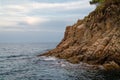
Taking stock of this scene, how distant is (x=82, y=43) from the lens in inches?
2648

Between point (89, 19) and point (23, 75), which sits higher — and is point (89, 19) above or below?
above

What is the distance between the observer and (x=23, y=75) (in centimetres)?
4762

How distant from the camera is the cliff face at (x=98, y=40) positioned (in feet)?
179

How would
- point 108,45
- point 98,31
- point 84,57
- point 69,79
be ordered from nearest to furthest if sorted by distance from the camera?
point 69,79 → point 108,45 → point 84,57 → point 98,31

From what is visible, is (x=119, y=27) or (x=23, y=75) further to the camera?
(x=119, y=27)

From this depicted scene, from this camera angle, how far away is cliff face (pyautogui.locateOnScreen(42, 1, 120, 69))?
5459cm

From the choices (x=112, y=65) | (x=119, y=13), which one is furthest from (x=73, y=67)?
(x=119, y=13)

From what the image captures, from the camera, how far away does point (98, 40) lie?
59938 mm

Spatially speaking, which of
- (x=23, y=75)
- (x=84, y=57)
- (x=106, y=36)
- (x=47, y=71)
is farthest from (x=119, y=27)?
(x=23, y=75)

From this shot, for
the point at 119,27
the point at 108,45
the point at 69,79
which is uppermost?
the point at 119,27

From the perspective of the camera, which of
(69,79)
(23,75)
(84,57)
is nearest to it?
(69,79)

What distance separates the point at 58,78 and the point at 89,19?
31.7 m

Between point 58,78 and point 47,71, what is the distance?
7.70 metres

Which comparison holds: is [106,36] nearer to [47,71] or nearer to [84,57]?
[84,57]
